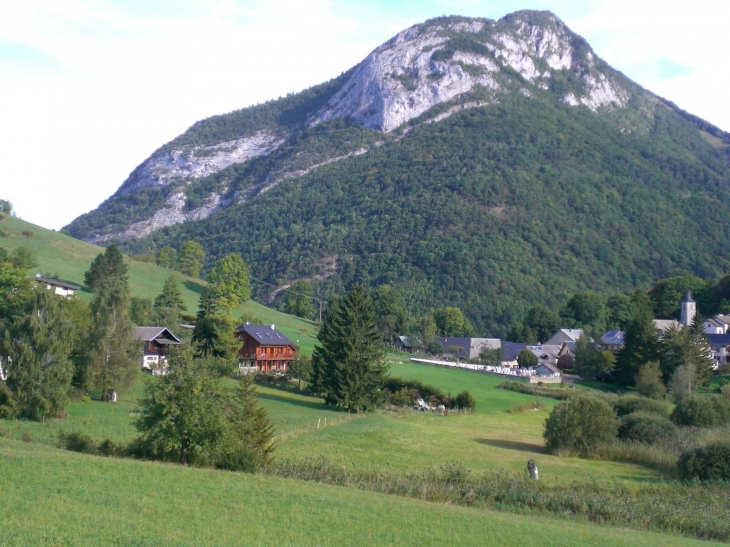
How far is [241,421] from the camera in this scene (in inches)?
899

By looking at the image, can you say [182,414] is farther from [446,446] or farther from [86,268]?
[86,268]

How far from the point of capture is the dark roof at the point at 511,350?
96.5 m

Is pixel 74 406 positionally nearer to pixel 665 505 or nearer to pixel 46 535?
pixel 46 535

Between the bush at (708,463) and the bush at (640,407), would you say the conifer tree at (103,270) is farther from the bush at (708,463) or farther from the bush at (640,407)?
the bush at (708,463)

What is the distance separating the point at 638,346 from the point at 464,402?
995 inches

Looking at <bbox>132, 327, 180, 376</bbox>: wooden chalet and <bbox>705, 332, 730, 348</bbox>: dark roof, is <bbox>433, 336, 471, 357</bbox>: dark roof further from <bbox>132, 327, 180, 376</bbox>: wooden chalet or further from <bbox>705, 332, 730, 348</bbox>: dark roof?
<bbox>132, 327, 180, 376</bbox>: wooden chalet

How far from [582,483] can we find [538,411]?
30356 millimetres

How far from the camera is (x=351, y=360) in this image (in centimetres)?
4619

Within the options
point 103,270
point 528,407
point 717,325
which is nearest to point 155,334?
point 103,270

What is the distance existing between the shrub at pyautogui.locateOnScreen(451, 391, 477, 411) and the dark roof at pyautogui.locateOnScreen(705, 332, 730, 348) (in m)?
45.0

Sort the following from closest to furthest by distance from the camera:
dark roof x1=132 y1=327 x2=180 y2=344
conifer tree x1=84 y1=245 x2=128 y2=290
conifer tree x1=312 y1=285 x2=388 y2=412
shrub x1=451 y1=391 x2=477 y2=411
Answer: conifer tree x1=312 y1=285 x2=388 y2=412 → shrub x1=451 y1=391 x2=477 y2=411 → dark roof x1=132 y1=327 x2=180 y2=344 → conifer tree x1=84 y1=245 x2=128 y2=290

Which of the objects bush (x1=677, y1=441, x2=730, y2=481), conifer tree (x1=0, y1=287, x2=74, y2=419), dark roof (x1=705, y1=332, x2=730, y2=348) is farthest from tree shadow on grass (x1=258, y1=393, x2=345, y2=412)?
dark roof (x1=705, y1=332, x2=730, y2=348)

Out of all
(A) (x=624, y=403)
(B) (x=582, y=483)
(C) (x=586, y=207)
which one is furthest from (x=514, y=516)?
(C) (x=586, y=207)

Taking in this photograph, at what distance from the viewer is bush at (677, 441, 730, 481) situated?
85.1 feet
